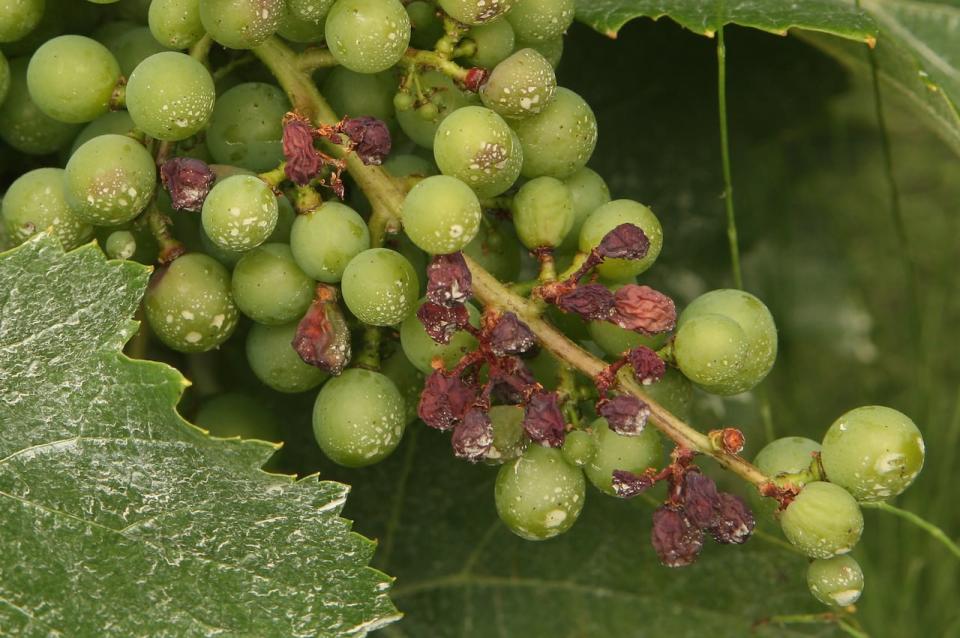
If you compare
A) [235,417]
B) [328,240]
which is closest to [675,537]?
[328,240]

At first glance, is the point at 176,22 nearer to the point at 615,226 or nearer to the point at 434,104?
the point at 434,104

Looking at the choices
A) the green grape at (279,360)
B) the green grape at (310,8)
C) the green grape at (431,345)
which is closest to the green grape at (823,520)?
the green grape at (431,345)

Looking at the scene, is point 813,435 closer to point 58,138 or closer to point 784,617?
point 784,617

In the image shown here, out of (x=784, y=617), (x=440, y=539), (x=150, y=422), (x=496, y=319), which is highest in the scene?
(x=496, y=319)

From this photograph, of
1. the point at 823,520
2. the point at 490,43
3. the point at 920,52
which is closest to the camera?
the point at 823,520

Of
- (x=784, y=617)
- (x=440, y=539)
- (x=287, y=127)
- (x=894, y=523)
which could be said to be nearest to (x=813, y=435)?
(x=894, y=523)

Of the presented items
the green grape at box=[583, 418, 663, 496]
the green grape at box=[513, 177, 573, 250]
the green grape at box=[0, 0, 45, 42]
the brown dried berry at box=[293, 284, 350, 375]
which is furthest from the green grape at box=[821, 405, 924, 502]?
the green grape at box=[0, 0, 45, 42]
